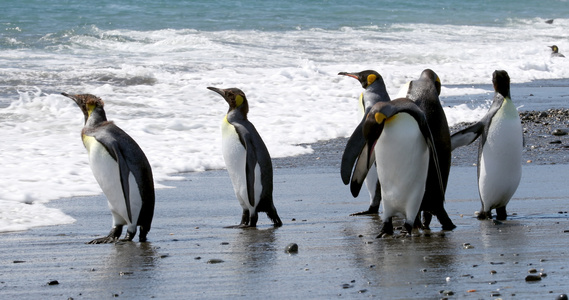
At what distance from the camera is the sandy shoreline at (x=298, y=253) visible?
337 cm

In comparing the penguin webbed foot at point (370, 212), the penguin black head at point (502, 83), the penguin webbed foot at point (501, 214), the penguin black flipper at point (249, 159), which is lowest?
the penguin webbed foot at point (370, 212)

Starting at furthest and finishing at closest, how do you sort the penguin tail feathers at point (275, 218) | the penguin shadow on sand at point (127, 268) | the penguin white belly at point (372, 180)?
the penguin white belly at point (372, 180) → the penguin tail feathers at point (275, 218) → the penguin shadow on sand at point (127, 268)

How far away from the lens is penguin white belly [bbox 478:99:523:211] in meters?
5.34

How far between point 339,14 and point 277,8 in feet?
7.29

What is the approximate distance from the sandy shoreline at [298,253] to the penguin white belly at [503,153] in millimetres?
205

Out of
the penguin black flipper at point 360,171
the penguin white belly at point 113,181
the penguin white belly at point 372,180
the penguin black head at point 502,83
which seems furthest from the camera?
the penguin white belly at point 372,180

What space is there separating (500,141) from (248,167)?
160 cm

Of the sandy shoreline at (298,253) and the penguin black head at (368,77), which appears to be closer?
the sandy shoreline at (298,253)

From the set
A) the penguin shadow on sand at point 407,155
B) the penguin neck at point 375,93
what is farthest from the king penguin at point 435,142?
the penguin neck at point 375,93

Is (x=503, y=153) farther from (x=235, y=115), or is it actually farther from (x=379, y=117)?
(x=235, y=115)

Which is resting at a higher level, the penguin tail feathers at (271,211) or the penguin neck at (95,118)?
the penguin neck at (95,118)

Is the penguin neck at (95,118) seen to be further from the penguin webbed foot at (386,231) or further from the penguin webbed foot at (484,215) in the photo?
the penguin webbed foot at (484,215)

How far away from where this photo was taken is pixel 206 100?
38.2ft

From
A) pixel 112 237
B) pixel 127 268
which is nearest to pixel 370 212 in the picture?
pixel 112 237
